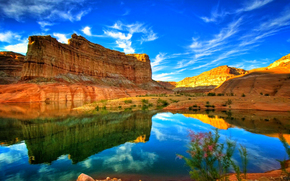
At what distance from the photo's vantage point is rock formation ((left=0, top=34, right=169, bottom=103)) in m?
41.5

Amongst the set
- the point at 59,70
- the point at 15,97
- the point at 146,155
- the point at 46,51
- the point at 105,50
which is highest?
the point at 105,50

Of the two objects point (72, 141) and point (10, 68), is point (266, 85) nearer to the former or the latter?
point (72, 141)

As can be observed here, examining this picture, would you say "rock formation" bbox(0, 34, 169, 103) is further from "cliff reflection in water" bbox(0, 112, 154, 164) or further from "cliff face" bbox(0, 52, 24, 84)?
"cliff reflection in water" bbox(0, 112, 154, 164)

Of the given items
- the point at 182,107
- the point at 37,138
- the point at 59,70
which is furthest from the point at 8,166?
the point at 59,70

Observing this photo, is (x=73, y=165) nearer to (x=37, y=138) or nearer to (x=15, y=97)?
(x=37, y=138)

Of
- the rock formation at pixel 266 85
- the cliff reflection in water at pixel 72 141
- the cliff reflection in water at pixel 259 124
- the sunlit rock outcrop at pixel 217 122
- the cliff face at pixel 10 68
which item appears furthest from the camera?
the cliff face at pixel 10 68

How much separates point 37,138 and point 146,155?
24.0 ft

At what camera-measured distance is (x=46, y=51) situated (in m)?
50.3

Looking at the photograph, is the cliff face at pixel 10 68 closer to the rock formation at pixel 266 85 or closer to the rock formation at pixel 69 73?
the rock formation at pixel 69 73

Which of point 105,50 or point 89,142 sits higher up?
point 105,50

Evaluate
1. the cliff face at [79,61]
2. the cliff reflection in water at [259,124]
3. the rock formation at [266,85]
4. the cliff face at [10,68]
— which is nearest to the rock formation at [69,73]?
the cliff face at [79,61]

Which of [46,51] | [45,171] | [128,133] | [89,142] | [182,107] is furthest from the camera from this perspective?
[46,51]

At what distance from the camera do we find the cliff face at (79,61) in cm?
4822

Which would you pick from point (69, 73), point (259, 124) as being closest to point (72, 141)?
point (259, 124)
